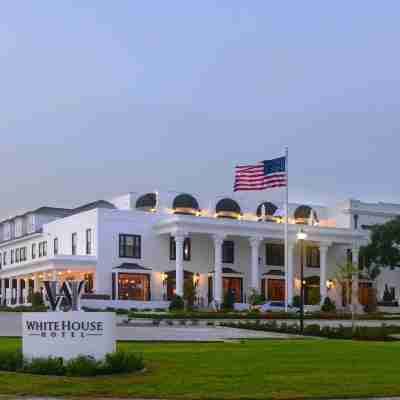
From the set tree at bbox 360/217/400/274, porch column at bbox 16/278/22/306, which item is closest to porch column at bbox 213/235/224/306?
tree at bbox 360/217/400/274

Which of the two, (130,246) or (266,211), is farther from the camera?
(266,211)

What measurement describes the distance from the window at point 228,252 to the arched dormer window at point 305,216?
8663 millimetres

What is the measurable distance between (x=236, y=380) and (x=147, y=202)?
197ft

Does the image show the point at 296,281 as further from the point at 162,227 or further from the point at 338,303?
the point at 162,227

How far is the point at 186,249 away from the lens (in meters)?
72.8

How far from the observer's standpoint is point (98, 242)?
68.6 m

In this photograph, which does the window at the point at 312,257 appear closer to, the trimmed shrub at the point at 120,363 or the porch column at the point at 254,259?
the porch column at the point at 254,259

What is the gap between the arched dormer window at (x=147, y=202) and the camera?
7475 cm

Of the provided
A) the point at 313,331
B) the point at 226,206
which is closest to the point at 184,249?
the point at 226,206

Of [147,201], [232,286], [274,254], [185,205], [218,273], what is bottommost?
[232,286]

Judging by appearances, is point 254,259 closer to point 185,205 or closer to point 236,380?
point 185,205

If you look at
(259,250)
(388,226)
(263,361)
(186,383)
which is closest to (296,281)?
(259,250)

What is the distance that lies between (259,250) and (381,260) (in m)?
11.2

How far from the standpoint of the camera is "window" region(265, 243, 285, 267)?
77.6 m
